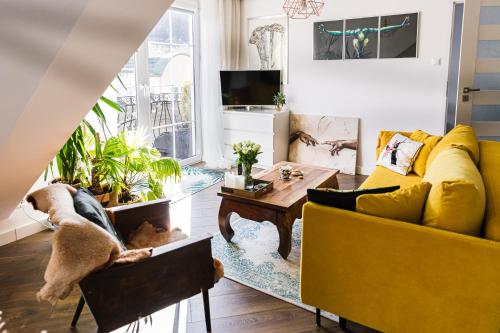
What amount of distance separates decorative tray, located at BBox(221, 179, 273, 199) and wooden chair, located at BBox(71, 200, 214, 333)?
1017 millimetres

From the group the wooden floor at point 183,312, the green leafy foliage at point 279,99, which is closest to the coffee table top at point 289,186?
the wooden floor at point 183,312

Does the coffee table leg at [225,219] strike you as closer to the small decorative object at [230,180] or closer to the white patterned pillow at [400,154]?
the small decorative object at [230,180]

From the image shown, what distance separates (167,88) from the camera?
16.8 ft

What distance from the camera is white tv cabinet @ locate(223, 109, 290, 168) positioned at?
5281mm

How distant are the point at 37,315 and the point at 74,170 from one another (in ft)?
3.72

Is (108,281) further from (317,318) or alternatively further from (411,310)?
(411,310)

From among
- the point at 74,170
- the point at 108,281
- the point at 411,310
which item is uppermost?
the point at 74,170

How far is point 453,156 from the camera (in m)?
2.55

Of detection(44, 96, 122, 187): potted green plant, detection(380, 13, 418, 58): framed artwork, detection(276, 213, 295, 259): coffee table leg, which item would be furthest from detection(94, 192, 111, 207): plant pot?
detection(380, 13, 418, 58): framed artwork

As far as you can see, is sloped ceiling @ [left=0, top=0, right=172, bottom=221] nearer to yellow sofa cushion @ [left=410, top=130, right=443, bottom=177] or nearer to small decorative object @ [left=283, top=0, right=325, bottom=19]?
small decorative object @ [left=283, top=0, right=325, bottom=19]

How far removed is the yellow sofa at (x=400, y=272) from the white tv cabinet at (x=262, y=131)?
333 cm

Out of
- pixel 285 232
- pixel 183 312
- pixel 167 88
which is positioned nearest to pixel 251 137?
pixel 167 88

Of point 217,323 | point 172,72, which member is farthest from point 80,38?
point 172,72

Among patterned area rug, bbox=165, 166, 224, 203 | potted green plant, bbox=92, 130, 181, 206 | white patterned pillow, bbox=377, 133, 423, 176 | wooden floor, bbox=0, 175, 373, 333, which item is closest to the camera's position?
wooden floor, bbox=0, 175, 373, 333
